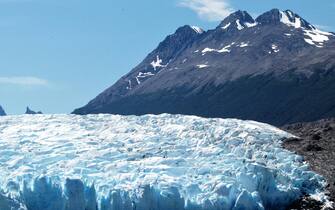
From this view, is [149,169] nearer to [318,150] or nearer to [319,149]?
[318,150]

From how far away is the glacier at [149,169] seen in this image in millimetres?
38188

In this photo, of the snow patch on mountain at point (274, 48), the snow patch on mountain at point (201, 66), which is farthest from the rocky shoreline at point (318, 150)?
the snow patch on mountain at point (201, 66)

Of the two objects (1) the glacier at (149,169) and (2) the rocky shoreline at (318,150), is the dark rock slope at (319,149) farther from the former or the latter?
(1) the glacier at (149,169)

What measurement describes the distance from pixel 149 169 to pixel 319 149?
38.9ft

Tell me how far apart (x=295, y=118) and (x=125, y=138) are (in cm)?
8859

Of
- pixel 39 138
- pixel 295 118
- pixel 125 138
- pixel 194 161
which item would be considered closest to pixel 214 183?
pixel 194 161

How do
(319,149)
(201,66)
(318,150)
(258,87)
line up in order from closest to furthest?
(318,150) < (319,149) < (258,87) < (201,66)

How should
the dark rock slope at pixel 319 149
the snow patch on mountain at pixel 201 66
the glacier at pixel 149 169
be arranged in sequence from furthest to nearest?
the snow patch on mountain at pixel 201 66 < the dark rock slope at pixel 319 149 < the glacier at pixel 149 169

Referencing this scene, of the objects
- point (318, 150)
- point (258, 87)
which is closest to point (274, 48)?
point (258, 87)

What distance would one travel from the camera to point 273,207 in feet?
130

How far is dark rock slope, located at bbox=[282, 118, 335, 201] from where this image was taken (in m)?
42.0

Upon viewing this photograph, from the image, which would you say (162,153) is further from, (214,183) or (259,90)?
(259,90)

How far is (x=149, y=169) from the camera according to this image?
40281 millimetres

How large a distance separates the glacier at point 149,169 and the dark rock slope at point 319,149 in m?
0.72
